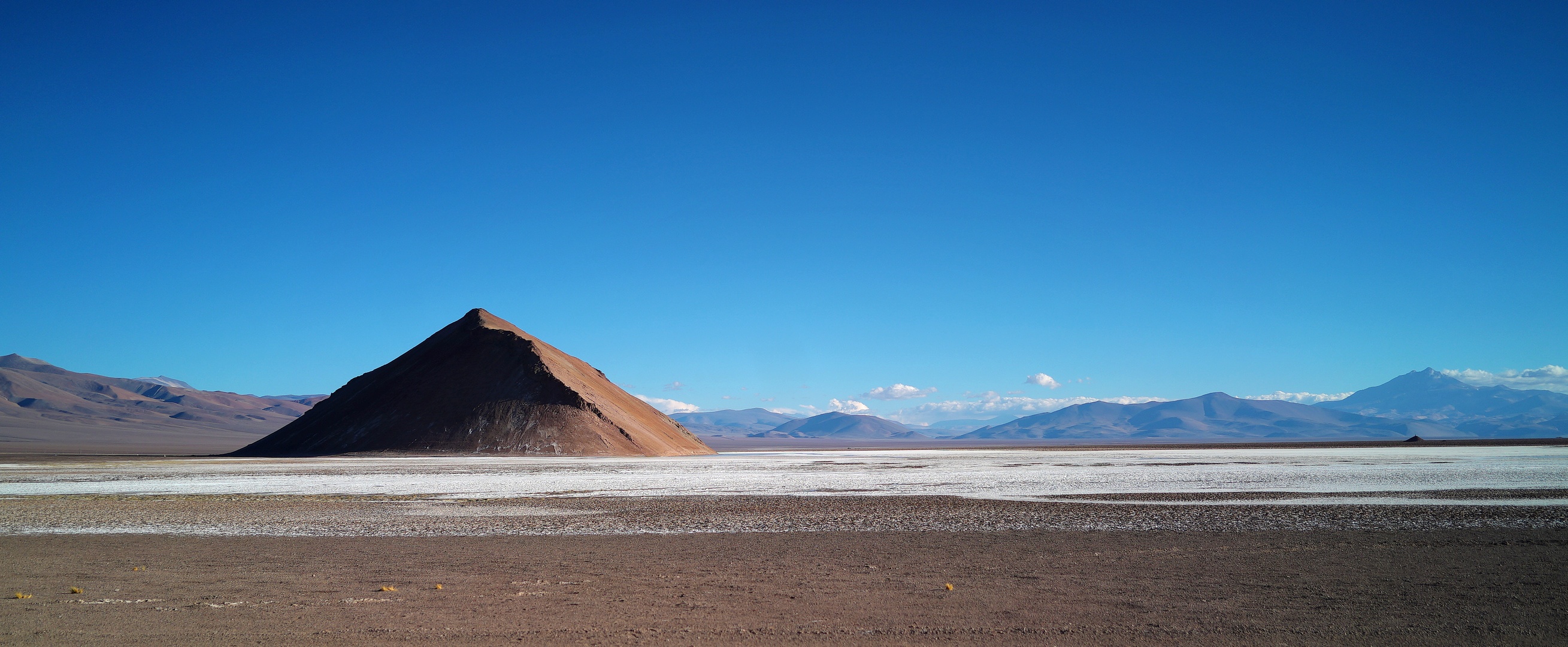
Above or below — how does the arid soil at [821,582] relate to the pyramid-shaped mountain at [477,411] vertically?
below

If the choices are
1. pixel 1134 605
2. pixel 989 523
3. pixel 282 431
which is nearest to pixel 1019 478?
pixel 989 523

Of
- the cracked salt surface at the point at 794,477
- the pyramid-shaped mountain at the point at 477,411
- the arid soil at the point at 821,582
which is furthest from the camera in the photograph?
the pyramid-shaped mountain at the point at 477,411

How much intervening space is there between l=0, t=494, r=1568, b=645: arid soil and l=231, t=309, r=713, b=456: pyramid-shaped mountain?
175 feet

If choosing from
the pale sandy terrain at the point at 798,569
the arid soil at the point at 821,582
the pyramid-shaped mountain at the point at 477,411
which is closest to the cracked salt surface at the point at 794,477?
the pale sandy terrain at the point at 798,569

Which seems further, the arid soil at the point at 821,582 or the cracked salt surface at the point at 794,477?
the cracked salt surface at the point at 794,477

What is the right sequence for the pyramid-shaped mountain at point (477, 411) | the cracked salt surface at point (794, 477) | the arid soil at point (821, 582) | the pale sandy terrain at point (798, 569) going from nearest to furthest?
the arid soil at point (821, 582) → the pale sandy terrain at point (798, 569) → the cracked salt surface at point (794, 477) → the pyramid-shaped mountain at point (477, 411)

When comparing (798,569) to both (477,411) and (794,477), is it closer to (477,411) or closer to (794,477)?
(794,477)

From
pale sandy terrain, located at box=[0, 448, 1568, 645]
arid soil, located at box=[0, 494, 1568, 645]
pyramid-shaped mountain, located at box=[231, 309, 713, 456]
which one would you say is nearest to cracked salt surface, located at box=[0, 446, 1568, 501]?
pale sandy terrain, located at box=[0, 448, 1568, 645]

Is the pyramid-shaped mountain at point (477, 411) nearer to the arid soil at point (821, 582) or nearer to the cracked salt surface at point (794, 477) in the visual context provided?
the cracked salt surface at point (794, 477)

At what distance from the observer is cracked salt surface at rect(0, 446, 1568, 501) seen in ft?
91.8

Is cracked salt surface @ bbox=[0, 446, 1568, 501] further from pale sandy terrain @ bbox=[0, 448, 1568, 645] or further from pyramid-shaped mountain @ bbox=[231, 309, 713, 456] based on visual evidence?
pyramid-shaped mountain @ bbox=[231, 309, 713, 456]

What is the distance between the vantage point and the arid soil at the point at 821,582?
838 cm

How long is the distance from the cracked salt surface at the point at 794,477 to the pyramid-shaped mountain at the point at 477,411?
12188mm

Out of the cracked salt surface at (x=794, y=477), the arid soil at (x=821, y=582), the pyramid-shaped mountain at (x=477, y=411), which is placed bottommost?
the cracked salt surface at (x=794, y=477)
